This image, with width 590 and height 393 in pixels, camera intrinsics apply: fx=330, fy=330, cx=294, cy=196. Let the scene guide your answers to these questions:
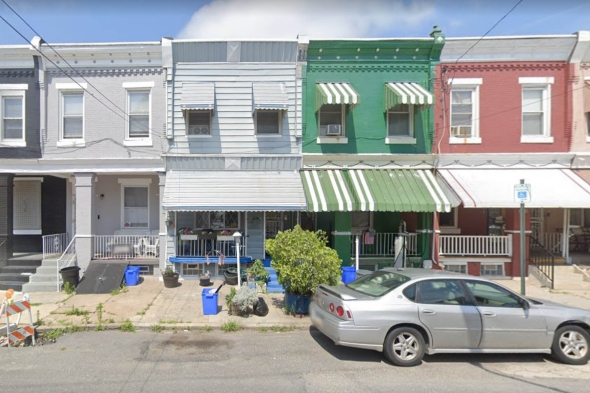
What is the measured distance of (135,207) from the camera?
39.3ft

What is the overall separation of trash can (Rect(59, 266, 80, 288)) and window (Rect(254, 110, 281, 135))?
22.5 feet

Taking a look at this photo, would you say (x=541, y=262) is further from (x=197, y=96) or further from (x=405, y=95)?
(x=197, y=96)

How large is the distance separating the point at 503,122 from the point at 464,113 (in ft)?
4.17

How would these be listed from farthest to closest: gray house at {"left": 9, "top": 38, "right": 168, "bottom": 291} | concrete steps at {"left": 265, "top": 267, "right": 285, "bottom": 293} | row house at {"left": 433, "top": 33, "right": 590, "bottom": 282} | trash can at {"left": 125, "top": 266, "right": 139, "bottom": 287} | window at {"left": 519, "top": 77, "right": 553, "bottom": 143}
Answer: window at {"left": 519, "top": 77, "right": 553, "bottom": 143}
row house at {"left": 433, "top": 33, "right": 590, "bottom": 282}
gray house at {"left": 9, "top": 38, "right": 168, "bottom": 291}
trash can at {"left": 125, "top": 266, "right": 139, "bottom": 287}
concrete steps at {"left": 265, "top": 267, "right": 285, "bottom": 293}

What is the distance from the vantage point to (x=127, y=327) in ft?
22.0

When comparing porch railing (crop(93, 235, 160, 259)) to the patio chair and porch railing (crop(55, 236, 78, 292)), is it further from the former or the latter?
porch railing (crop(55, 236, 78, 292))

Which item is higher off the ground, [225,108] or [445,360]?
Result: [225,108]

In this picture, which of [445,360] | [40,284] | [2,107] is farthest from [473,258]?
[2,107]

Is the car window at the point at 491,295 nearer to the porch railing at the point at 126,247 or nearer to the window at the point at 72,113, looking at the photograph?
the porch railing at the point at 126,247

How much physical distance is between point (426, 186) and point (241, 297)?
6.63m

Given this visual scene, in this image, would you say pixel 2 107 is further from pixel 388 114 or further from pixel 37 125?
pixel 388 114

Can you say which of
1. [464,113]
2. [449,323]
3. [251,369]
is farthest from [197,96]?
[449,323]

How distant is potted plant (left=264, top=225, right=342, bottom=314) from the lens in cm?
706

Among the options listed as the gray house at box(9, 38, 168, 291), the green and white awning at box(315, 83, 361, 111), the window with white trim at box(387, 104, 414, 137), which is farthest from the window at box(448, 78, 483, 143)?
the gray house at box(9, 38, 168, 291)
